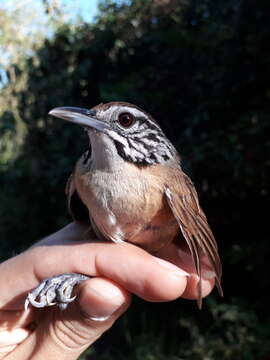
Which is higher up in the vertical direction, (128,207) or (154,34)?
(154,34)

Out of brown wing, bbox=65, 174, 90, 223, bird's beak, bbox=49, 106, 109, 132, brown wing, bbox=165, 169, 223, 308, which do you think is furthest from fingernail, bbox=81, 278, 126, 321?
bird's beak, bbox=49, 106, 109, 132

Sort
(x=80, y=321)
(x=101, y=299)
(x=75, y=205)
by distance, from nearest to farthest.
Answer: (x=101, y=299) → (x=80, y=321) → (x=75, y=205)

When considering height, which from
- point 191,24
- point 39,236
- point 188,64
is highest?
point 191,24

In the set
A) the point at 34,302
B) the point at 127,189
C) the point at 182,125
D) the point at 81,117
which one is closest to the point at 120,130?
the point at 81,117

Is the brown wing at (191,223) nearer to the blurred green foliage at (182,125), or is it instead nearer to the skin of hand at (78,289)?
the skin of hand at (78,289)

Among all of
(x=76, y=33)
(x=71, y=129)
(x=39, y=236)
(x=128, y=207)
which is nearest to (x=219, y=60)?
(x=71, y=129)

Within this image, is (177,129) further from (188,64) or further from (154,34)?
(154,34)

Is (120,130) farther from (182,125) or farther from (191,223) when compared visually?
(182,125)
